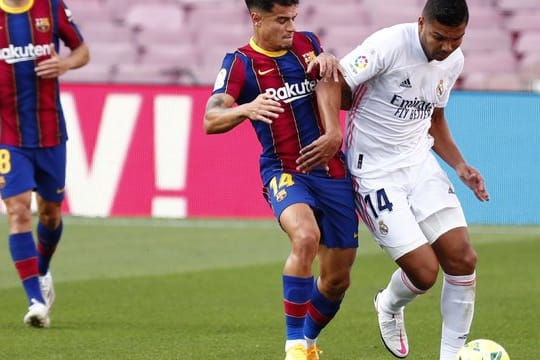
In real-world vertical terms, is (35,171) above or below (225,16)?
above

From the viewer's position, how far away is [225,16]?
70.1 feet

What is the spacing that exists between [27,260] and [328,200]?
286cm

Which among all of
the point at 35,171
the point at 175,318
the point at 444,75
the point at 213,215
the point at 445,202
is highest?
the point at 444,75

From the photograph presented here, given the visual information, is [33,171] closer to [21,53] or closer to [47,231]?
[47,231]

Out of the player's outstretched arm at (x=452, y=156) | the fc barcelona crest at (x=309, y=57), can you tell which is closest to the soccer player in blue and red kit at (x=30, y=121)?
the fc barcelona crest at (x=309, y=57)

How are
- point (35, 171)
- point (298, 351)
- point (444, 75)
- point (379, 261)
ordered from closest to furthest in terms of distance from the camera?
point (298, 351), point (444, 75), point (35, 171), point (379, 261)

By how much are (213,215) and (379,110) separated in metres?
9.46

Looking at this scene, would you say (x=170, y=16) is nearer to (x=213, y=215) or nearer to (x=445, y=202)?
(x=213, y=215)

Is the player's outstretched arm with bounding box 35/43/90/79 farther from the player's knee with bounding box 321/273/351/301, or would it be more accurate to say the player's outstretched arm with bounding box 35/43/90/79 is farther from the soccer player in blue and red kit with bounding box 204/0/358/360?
the player's knee with bounding box 321/273/351/301

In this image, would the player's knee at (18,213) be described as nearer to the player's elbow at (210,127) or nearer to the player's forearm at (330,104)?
the player's elbow at (210,127)

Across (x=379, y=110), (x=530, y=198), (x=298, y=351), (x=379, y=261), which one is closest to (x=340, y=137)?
(x=379, y=110)

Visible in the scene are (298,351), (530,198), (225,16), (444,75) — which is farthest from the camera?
(225,16)

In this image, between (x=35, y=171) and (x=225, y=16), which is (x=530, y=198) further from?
(x=35, y=171)

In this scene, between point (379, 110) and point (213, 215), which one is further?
point (213, 215)
